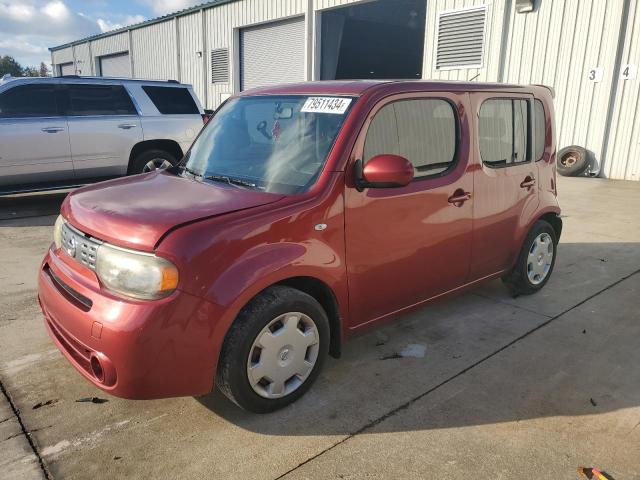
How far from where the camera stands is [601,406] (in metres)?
2.95

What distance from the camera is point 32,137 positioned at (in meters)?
7.37

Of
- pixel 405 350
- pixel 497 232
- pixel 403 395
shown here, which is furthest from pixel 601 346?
pixel 403 395

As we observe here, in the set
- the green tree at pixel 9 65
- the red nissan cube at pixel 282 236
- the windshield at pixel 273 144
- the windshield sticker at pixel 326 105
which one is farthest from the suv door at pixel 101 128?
the green tree at pixel 9 65

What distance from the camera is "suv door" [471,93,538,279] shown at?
3.77 m

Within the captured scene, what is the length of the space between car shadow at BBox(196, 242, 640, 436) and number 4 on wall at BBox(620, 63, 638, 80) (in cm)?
809

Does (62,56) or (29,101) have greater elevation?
(62,56)

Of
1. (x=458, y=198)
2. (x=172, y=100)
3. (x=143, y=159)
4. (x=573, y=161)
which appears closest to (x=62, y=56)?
(x=172, y=100)

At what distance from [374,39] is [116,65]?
14.4 metres

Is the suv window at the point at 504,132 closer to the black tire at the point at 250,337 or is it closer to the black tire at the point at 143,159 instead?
the black tire at the point at 250,337

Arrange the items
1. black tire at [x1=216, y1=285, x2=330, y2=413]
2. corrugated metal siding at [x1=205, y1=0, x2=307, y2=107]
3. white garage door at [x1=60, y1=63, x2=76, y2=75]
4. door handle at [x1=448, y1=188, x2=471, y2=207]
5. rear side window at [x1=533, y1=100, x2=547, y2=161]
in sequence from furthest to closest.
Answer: white garage door at [x1=60, y1=63, x2=76, y2=75]
corrugated metal siding at [x1=205, y1=0, x2=307, y2=107]
rear side window at [x1=533, y1=100, x2=547, y2=161]
door handle at [x1=448, y1=188, x2=471, y2=207]
black tire at [x1=216, y1=285, x2=330, y2=413]

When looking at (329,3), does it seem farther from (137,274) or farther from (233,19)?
(137,274)

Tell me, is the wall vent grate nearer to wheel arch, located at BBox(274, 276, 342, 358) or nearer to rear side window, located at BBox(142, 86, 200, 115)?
rear side window, located at BBox(142, 86, 200, 115)

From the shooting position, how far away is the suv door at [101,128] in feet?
25.6

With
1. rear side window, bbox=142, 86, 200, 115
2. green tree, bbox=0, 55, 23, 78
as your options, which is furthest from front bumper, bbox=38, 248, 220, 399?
green tree, bbox=0, 55, 23, 78
